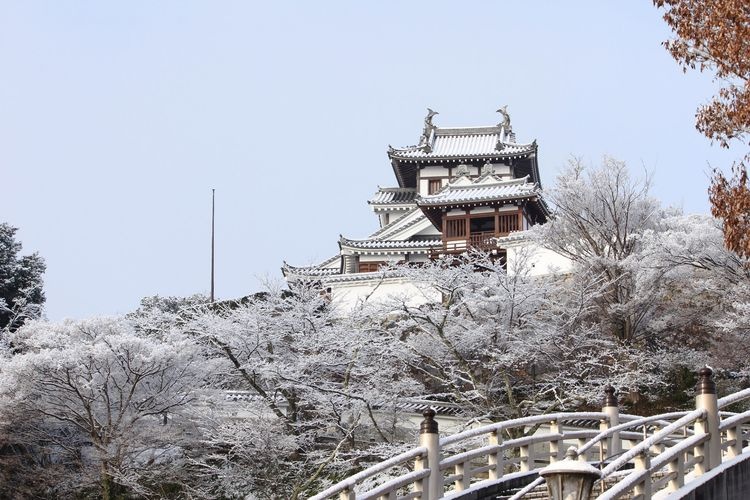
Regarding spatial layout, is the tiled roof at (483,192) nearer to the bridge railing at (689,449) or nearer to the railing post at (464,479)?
the railing post at (464,479)

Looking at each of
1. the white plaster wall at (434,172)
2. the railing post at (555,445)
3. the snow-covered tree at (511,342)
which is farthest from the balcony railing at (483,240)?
the railing post at (555,445)

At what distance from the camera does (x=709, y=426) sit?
14336mm

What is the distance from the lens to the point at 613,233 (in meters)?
32.8

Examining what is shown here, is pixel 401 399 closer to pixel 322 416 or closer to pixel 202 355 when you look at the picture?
pixel 322 416

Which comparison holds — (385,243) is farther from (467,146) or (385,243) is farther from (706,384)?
(706,384)

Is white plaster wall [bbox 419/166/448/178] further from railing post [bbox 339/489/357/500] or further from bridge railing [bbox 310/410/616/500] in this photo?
railing post [bbox 339/489/357/500]

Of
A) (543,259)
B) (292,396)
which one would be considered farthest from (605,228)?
(292,396)

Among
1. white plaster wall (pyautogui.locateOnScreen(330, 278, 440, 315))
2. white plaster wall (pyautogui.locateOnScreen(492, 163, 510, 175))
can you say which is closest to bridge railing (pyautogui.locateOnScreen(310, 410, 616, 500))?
white plaster wall (pyautogui.locateOnScreen(330, 278, 440, 315))

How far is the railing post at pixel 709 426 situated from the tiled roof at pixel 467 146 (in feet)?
140

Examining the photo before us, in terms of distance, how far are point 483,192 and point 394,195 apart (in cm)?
1374

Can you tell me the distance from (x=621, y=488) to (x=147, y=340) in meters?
19.5

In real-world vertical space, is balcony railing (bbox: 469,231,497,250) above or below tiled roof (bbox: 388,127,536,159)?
below

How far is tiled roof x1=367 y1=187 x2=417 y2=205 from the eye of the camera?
60.1 metres

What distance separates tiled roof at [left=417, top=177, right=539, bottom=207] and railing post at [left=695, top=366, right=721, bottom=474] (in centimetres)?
3119
